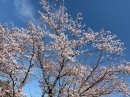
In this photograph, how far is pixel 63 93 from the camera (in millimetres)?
21453

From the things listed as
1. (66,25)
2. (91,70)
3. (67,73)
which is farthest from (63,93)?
(66,25)

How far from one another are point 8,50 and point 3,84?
7.20 ft

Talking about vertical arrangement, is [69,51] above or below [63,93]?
above

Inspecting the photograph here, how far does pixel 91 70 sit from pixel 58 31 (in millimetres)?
3359

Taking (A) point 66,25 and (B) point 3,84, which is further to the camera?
(A) point 66,25

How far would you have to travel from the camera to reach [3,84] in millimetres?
21438

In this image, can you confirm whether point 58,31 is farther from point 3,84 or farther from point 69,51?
point 3,84

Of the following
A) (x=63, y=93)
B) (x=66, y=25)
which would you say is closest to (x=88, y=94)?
(x=63, y=93)

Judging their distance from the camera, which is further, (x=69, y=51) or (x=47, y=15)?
(x=47, y=15)

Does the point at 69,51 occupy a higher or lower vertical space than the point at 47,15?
lower

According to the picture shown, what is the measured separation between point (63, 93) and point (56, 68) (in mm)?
2291

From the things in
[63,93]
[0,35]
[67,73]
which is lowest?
[63,93]

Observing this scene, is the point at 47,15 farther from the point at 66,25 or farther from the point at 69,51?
the point at 69,51

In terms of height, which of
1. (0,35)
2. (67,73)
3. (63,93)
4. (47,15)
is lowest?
(63,93)
